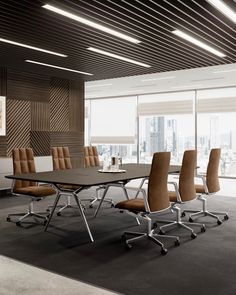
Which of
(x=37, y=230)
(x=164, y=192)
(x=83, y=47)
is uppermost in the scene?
(x=83, y=47)

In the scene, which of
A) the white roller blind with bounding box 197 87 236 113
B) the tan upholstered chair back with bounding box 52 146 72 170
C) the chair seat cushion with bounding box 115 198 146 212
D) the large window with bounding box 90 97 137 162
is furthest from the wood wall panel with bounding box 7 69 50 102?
the white roller blind with bounding box 197 87 236 113

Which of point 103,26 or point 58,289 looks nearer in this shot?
point 58,289

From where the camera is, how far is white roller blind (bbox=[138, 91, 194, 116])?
11954 millimetres

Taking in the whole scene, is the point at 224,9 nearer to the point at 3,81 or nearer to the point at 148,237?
the point at 148,237

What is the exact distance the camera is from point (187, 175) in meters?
4.49

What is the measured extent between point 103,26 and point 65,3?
850 mm

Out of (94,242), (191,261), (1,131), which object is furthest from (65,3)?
(1,131)

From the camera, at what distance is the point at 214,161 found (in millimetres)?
5262

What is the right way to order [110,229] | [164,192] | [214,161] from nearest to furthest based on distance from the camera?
[164,192]
[110,229]
[214,161]

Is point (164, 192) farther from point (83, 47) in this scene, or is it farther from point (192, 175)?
point (83, 47)

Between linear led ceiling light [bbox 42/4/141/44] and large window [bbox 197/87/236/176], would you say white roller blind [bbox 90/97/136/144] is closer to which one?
large window [bbox 197/87/236/176]

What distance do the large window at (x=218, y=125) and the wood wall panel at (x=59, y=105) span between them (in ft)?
14.9

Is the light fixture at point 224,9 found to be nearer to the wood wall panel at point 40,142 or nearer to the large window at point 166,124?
the wood wall panel at point 40,142

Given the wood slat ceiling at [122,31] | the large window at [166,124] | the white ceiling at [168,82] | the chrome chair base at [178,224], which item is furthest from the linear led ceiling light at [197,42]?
the large window at [166,124]
